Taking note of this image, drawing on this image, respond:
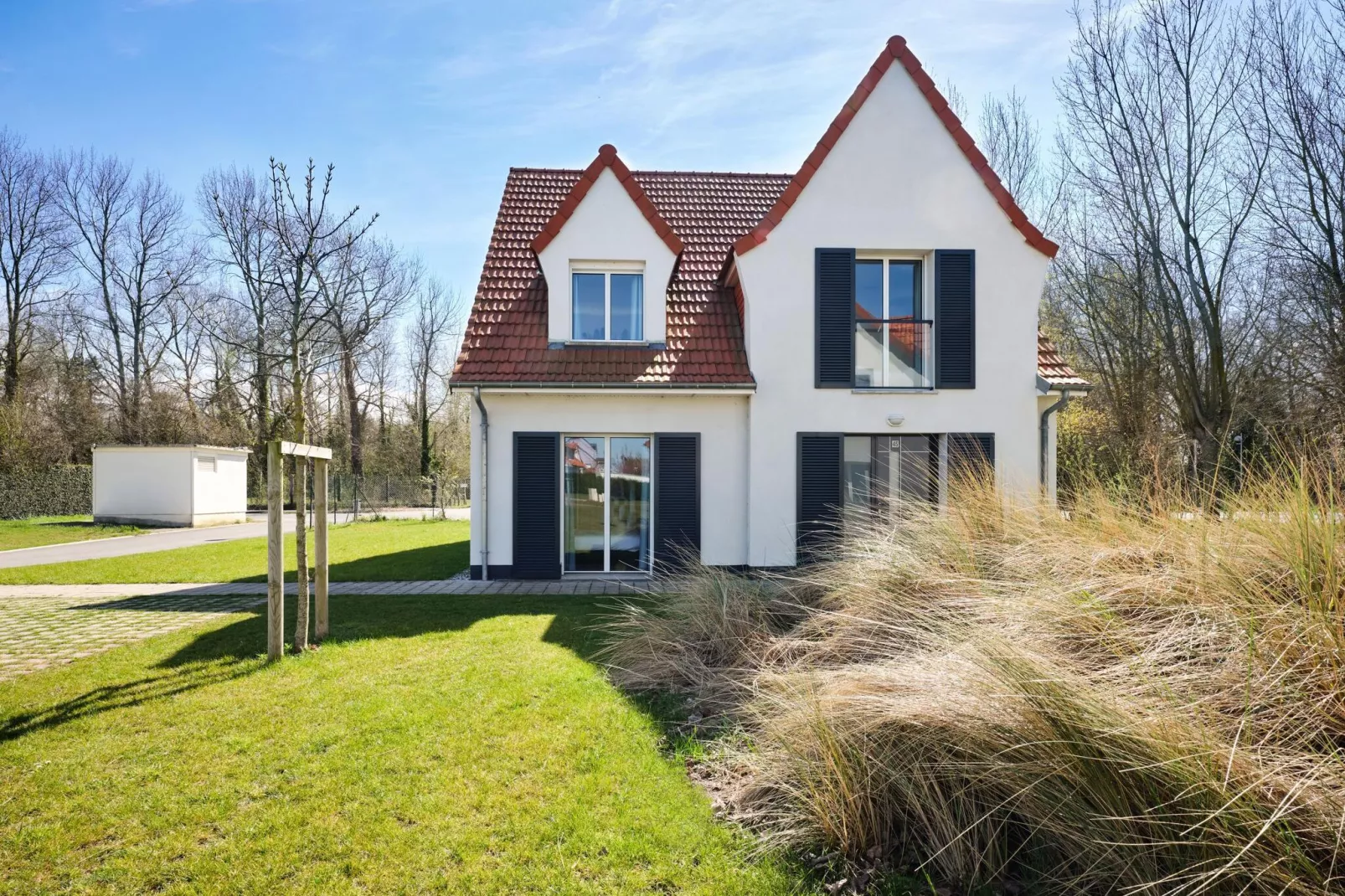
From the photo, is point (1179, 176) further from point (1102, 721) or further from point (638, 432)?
point (1102, 721)

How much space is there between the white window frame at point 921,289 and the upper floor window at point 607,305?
11.7 feet

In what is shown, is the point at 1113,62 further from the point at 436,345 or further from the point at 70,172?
the point at 70,172

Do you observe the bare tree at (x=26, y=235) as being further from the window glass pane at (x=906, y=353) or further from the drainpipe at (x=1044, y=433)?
the drainpipe at (x=1044, y=433)

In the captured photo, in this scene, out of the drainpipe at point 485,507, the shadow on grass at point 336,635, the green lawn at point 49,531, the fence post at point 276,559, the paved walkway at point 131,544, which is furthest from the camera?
the green lawn at point 49,531

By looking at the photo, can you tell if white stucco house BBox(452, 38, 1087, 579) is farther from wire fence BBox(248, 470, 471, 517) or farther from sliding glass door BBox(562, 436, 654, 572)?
wire fence BBox(248, 470, 471, 517)

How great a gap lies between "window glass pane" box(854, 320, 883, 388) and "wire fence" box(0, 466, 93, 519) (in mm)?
25957

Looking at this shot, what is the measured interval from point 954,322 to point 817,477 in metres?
3.33

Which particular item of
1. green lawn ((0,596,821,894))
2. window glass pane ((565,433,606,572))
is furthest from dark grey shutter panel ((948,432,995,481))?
green lawn ((0,596,821,894))

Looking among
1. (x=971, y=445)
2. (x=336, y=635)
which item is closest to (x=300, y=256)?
(x=336, y=635)

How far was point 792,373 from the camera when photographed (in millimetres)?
10602

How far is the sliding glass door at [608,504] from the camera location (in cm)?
1071

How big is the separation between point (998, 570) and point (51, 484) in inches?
1163

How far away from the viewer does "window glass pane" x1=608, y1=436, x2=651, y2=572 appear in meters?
10.7

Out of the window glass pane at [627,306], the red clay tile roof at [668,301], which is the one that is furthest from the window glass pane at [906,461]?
the window glass pane at [627,306]
